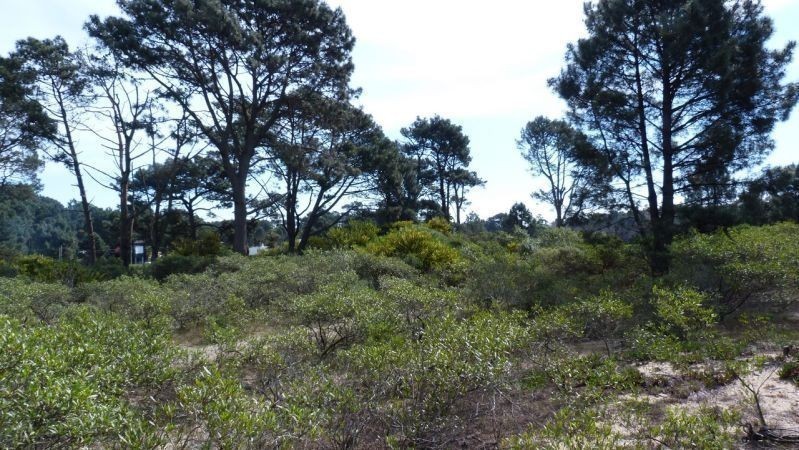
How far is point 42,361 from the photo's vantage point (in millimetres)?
2492

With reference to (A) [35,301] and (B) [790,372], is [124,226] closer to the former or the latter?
(A) [35,301]

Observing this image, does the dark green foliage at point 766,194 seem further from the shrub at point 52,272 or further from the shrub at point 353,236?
the shrub at point 52,272

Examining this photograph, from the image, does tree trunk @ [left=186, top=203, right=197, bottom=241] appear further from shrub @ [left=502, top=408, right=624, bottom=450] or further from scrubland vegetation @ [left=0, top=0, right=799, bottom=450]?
shrub @ [left=502, top=408, right=624, bottom=450]

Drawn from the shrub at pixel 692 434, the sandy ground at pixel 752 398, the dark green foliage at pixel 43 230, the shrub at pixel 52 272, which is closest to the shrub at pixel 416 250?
the sandy ground at pixel 752 398

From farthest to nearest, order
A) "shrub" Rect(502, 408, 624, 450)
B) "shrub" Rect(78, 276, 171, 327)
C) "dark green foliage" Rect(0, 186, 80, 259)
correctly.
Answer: "dark green foliage" Rect(0, 186, 80, 259)
"shrub" Rect(78, 276, 171, 327)
"shrub" Rect(502, 408, 624, 450)

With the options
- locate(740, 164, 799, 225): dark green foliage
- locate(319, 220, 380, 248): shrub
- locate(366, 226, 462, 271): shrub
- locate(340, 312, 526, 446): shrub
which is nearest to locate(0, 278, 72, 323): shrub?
locate(340, 312, 526, 446): shrub

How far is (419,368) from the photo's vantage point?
3.47 m

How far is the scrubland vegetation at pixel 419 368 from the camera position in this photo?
2518mm

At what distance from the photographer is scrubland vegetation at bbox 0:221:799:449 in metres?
2.52

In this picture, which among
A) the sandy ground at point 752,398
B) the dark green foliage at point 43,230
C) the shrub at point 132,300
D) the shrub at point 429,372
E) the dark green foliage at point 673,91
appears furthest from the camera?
the dark green foliage at point 43,230

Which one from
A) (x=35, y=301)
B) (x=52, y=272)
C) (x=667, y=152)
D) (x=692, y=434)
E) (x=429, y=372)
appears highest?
(x=667, y=152)

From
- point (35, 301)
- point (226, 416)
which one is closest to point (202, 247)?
point (35, 301)

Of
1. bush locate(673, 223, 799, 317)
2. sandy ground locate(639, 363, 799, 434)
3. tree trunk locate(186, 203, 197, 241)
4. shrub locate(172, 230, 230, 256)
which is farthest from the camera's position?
tree trunk locate(186, 203, 197, 241)

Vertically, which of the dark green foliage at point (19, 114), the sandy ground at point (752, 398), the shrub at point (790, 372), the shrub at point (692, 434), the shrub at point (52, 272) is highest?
the dark green foliage at point (19, 114)
